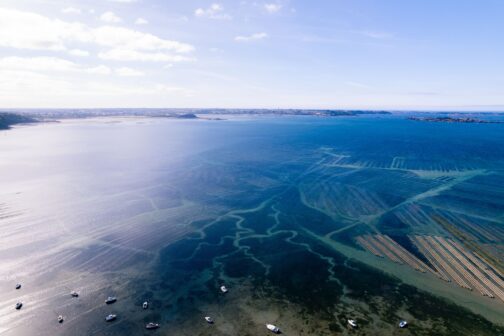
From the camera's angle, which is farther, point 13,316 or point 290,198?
point 290,198

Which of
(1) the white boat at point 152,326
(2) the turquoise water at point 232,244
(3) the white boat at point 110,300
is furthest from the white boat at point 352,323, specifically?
(3) the white boat at point 110,300

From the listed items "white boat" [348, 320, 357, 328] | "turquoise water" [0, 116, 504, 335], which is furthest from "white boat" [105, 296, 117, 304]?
"white boat" [348, 320, 357, 328]

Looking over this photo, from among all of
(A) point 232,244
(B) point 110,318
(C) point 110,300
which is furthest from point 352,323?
(C) point 110,300

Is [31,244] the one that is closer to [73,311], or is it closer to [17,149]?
[73,311]

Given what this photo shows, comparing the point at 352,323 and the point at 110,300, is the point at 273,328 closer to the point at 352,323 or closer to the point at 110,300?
the point at 352,323

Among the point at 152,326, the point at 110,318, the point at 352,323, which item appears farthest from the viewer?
the point at 110,318

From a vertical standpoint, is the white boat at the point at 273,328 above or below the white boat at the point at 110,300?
below

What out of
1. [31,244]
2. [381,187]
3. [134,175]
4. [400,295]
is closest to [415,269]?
[400,295]

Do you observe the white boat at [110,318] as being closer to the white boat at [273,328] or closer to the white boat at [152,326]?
the white boat at [152,326]
